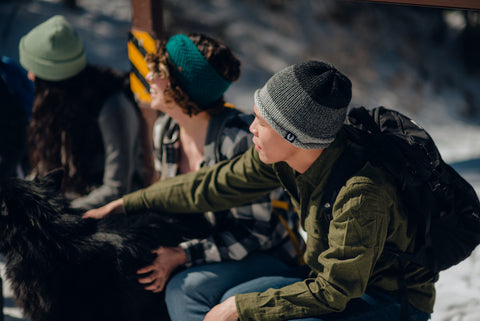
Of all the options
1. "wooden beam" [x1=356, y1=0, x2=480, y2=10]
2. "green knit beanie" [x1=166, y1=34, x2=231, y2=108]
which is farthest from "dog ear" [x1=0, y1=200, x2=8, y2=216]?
"wooden beam" [x1=356, y1=0, x2=480, y2=10]

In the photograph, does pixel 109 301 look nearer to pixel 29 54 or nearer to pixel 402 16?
pixel 29 54

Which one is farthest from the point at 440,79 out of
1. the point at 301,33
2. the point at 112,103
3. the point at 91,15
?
the point at 112,103

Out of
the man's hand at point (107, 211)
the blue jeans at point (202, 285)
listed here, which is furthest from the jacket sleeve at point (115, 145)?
the blue jeans at point (202, 285)

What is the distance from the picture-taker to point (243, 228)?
80.3 inches

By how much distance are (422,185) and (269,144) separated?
55cm

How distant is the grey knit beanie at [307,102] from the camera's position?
1.40 metres

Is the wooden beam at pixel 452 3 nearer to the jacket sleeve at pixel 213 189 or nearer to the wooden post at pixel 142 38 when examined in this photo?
the jacket sleeve at pixel 213 189

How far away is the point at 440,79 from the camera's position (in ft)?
29.1

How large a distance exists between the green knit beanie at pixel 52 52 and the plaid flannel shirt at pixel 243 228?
1002mm

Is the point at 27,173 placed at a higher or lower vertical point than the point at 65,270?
lower

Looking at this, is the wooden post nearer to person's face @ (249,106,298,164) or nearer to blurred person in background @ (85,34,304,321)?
blurred person in background @ (85,34,304,321)

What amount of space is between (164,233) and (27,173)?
70.2 inches

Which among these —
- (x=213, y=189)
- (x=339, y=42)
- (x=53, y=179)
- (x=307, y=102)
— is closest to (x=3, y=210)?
(x=53, y=179)

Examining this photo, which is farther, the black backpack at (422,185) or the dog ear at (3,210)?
the dog ear at (3,210)
